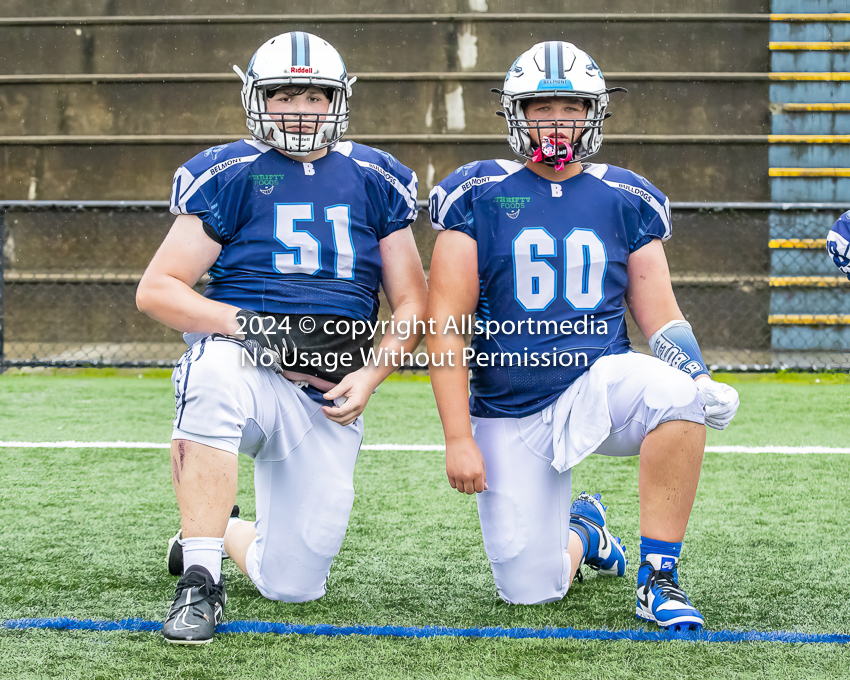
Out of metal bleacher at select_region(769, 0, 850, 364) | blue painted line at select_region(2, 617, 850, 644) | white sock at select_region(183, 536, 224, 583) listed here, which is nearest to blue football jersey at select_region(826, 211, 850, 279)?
blue painted line at select_region(2, 617, 850, 644)

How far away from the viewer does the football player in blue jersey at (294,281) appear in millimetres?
2240

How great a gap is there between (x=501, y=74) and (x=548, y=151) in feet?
18.1

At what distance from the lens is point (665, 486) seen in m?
Result: 2.11

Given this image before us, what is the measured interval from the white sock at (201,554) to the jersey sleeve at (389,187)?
37.0 inches

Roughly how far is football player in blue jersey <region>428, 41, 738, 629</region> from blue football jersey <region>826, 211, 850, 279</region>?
42cm

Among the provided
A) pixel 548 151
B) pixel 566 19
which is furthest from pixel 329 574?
pixel 566 19

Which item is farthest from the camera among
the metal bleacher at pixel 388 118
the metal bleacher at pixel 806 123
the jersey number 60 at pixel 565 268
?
the metal bleacher at pixel 388 118

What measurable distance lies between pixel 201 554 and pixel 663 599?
106 cm

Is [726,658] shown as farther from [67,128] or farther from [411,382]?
[67,128]

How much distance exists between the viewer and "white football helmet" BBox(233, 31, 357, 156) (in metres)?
2.32

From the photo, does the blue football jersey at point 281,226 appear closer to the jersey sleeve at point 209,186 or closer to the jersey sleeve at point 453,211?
the jersey sleeve at point 209,186

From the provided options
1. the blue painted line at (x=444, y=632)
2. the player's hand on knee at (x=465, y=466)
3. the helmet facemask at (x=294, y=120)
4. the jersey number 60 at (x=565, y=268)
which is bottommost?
the blue painted line at (x=444, y=632)

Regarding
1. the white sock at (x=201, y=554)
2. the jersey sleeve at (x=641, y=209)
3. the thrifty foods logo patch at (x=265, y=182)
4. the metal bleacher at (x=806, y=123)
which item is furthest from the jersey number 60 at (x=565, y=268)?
the metal bleacher at (x=806, y=123)

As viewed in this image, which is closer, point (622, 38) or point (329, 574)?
point (329, 574)
